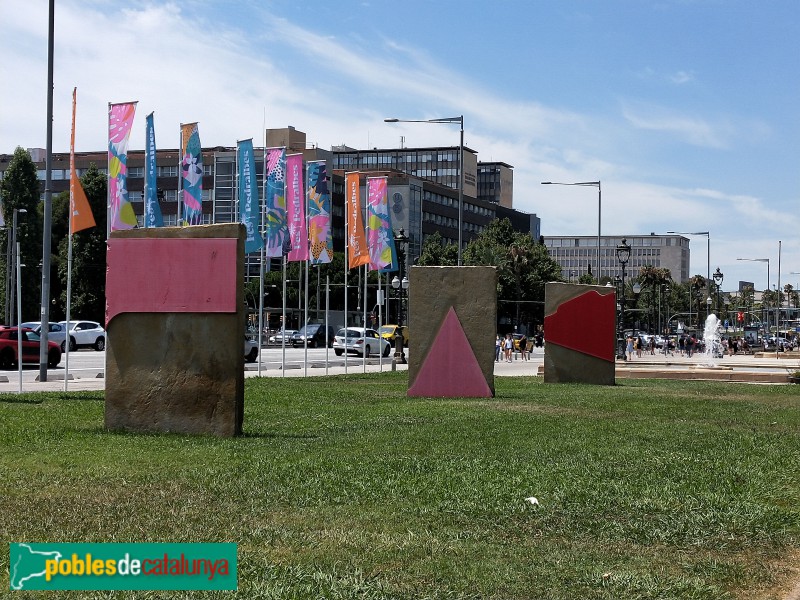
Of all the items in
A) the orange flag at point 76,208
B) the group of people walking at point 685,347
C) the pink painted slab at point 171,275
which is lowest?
the group of people walking at point 685,347

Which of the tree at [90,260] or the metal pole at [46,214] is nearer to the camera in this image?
the metal pole at [46,214]

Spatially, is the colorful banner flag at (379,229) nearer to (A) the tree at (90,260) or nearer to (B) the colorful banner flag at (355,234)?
(B) the colorful banner flag at (355,234)

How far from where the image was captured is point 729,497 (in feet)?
31.0

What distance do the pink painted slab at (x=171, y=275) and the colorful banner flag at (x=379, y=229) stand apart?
80.1 ft

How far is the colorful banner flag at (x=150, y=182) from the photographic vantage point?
27.8m

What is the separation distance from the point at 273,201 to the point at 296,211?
1602 mm

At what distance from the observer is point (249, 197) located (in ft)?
104

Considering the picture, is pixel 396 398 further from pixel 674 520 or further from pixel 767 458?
pixel 674 520

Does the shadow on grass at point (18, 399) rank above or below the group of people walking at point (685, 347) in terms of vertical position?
above

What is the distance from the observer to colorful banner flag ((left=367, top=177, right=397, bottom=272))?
38.5 meters

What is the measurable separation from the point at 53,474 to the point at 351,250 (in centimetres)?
2857

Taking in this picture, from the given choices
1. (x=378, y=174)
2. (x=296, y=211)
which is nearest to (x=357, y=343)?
(x=296, y=211)

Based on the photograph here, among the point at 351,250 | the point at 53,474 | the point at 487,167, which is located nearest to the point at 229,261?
the point at 53,474

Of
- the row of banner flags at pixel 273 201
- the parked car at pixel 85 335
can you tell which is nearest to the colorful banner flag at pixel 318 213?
the row of banner flags at pixel 273 201
